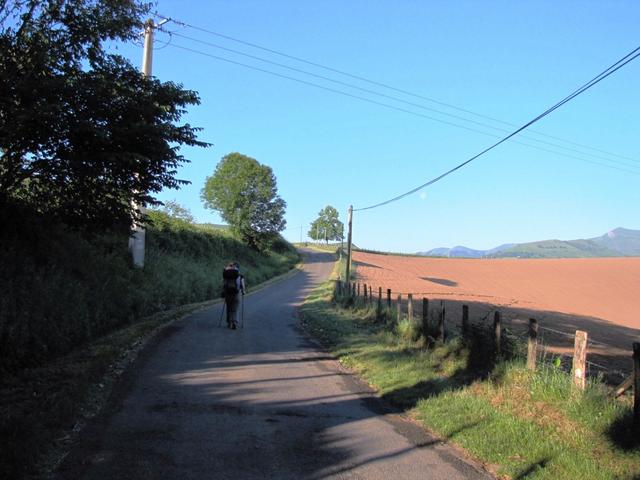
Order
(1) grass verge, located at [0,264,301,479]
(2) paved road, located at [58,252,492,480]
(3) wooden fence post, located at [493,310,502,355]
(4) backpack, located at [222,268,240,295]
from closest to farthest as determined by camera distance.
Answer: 1. (1) grass verge, located at [0,264,301,479]
2. (2) paved road, located at [58,252,492,480]
3. (3) wooden fence post, located at [493,310,502,355]
4. (4) backpack, located at [222,268,240,295]

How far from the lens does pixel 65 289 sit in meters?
12.4

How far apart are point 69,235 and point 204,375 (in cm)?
792

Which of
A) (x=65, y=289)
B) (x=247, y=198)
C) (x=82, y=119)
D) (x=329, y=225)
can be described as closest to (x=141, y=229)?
(x=65, y=289)

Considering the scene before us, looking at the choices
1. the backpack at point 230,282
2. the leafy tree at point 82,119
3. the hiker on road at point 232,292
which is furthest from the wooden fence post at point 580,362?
the backpack at point 230,282

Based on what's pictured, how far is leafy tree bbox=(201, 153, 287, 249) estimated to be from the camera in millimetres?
67062

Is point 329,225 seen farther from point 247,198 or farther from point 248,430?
point 248,430

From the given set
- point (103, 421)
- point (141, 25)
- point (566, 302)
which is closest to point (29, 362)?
point (103, 421)

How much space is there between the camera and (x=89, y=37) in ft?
37.7

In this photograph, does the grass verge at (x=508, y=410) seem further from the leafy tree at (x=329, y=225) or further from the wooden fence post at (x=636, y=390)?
the leafy tree at (x=329, y=225)

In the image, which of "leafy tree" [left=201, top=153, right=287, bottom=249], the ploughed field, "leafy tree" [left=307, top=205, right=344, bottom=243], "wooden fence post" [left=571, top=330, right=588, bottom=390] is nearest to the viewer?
"wooden fence post" [left=571, top=330, right=588, bottom=390]

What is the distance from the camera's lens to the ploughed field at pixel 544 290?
91.0ft

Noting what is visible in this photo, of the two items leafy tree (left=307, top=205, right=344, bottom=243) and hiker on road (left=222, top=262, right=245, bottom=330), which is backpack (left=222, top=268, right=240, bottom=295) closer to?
hiker on road (left=222, top=262, right=245, bottom=330)

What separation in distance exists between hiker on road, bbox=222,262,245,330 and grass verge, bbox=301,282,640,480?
4.89m

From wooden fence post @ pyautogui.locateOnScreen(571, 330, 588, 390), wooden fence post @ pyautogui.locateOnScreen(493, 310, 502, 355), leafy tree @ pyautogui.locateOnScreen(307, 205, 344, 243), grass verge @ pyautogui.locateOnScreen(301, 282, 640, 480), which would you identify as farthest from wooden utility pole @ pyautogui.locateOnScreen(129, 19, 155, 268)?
leafy tree @ pyautogui.locateOnScreen(307, 205, 344, 243)
